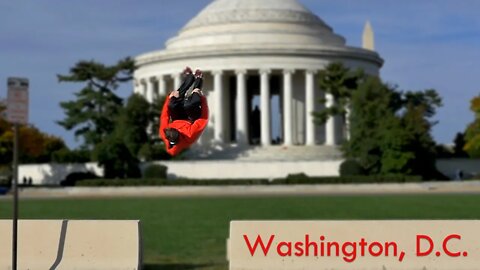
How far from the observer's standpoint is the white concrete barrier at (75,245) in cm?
1984

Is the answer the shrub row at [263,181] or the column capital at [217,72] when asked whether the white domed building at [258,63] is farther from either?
the shrub row at [263,181]

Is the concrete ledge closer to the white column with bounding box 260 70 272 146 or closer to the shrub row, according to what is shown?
the shrub row

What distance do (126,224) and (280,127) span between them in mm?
91059

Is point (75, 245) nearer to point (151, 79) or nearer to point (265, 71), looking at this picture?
point (265, 71)

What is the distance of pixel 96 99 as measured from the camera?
8894cm

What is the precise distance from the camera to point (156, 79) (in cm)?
10669

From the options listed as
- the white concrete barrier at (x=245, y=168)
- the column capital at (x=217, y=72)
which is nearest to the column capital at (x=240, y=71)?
the column capital at (x=217, y=72)

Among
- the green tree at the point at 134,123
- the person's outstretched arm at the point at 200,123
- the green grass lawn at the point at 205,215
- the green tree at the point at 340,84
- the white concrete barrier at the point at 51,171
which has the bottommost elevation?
the green grass lawn at the point at 205,215

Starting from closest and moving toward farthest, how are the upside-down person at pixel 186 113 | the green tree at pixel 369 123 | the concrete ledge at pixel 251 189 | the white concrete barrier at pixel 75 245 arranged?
the upside-down person at pixel 186 113
the white concrete barrier at pixel 75 245
the concrete ledge at pixel 251 189
the green tree at pixel 369 123

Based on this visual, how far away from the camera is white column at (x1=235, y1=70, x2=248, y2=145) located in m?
101

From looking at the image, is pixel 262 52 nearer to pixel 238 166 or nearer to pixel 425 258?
pixel 238 166

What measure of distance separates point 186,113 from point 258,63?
3473 inches

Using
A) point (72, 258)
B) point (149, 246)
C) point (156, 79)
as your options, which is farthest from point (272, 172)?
point (72, 258)

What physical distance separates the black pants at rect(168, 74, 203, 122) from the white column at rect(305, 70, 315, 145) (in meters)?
88.0
